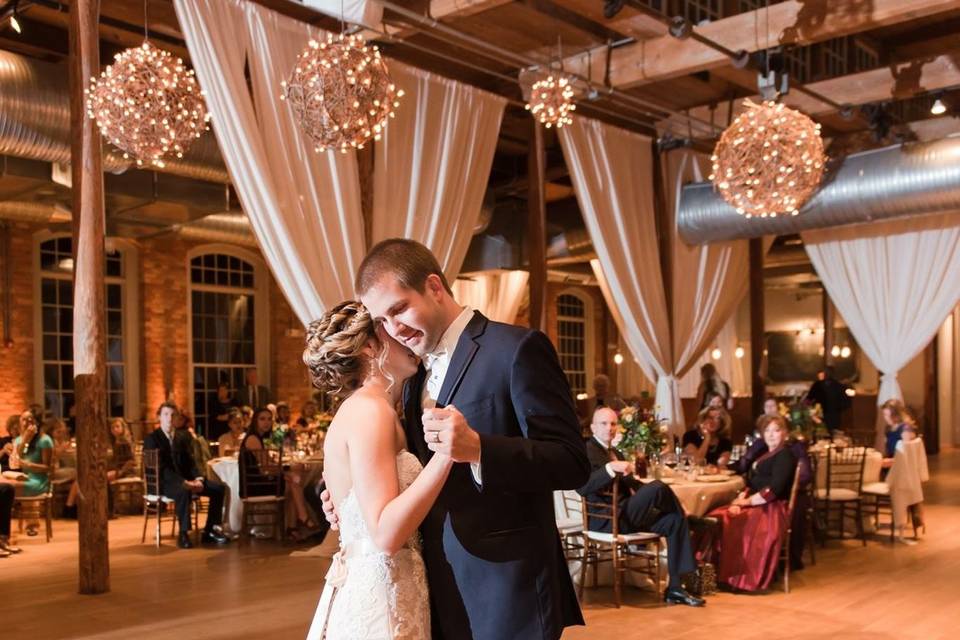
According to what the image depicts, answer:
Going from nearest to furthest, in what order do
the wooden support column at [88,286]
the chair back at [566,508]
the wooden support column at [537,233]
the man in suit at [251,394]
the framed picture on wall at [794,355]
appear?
the wooden support column at [88,286]
the chair back at [566,508]
the wooden support column at [537,233]
the man in suit at [251,394]
the framed picture on wall at [794,355]

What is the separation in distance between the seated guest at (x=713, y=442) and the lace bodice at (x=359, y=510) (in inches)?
264

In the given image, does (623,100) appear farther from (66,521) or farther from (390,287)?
(390,287)

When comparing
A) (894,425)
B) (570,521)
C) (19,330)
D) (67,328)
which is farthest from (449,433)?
(67,328)

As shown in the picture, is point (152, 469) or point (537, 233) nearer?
point (152, 469)

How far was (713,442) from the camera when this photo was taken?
888 centimetres

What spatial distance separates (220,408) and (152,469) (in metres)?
4.80

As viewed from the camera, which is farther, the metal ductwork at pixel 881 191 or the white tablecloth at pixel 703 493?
the metal ductwork at pixel 881 191

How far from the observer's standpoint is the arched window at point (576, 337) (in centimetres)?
1988

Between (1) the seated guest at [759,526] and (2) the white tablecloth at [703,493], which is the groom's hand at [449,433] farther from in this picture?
(1) the seated guest at [759,526]

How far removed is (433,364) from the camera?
212 centimetres

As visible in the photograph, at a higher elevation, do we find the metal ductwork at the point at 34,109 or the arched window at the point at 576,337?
the metal ductwork at the point at 34,109

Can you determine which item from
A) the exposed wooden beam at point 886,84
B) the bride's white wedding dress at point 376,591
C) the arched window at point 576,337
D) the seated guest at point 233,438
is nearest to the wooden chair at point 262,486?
the seated guest at point 233,438

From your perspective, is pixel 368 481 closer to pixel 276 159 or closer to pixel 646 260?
pixel 276 159

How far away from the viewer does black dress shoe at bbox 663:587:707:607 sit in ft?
20.2
